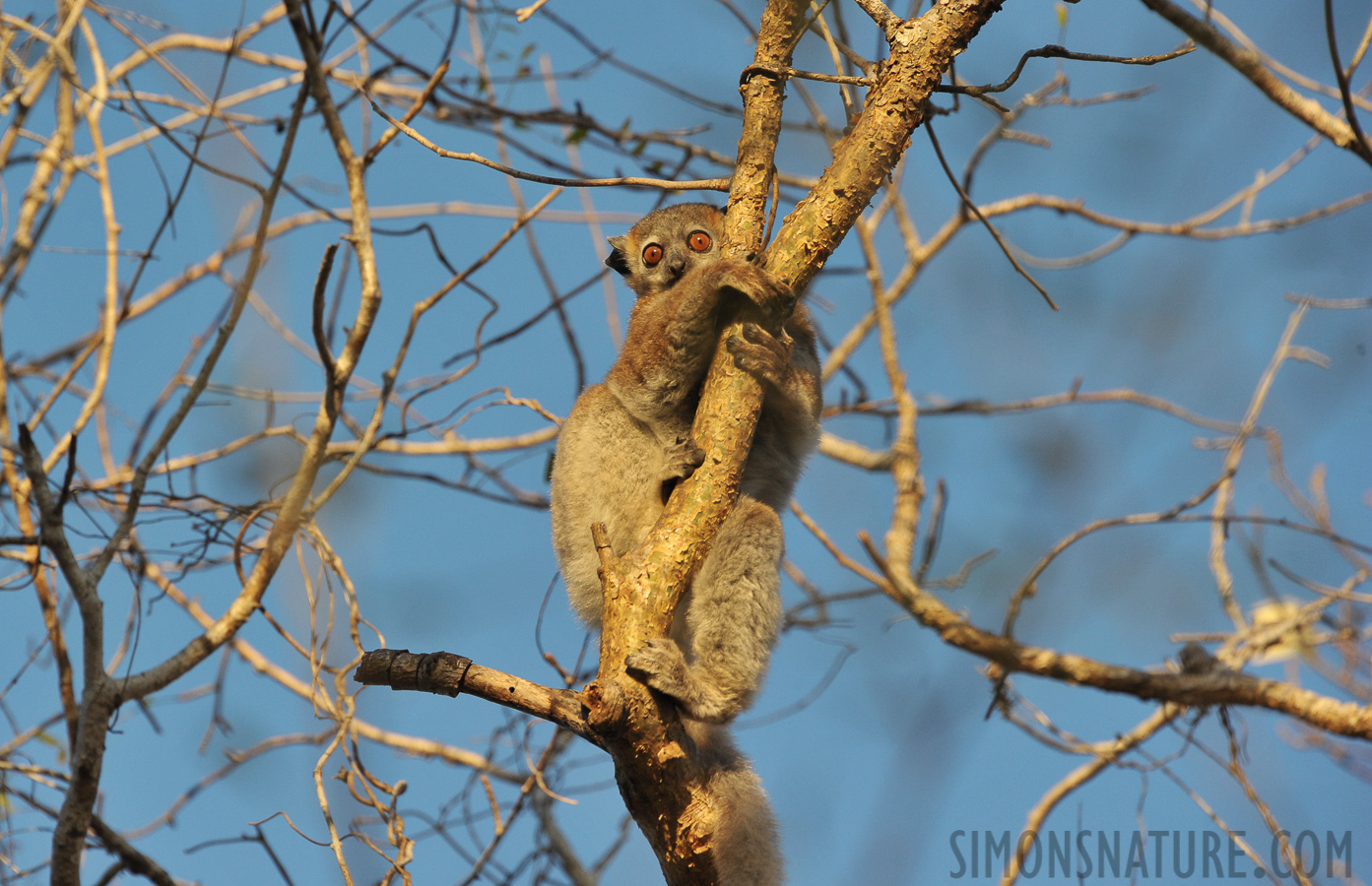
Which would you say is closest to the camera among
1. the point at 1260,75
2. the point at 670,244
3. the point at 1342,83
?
the point at 1342,83

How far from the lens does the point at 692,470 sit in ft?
12.2

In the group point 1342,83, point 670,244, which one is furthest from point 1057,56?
point 670,244

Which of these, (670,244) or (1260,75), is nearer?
(1260,75)

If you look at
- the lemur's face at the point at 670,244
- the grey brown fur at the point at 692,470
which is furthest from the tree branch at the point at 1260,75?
the lemur's face at the point at 670,244

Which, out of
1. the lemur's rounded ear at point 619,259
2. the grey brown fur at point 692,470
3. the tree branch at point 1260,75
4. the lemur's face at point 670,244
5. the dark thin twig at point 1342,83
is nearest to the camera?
the dark thin twig at point 1342,83

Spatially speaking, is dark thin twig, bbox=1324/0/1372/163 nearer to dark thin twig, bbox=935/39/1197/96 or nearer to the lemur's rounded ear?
dark thin twig, bbox=935/39/1197/96

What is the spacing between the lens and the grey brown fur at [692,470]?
3809 mm

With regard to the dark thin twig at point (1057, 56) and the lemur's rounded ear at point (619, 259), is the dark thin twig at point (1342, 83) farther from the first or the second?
the lemur's rounded ear at point (619, 259)

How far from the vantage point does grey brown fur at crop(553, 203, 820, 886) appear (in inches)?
150

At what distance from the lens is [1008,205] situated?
788 centimetres

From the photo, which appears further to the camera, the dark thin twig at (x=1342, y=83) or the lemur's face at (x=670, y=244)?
the lemur's face at (x=670, y=244)

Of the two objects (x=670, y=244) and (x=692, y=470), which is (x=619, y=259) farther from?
(x=692, y=470)

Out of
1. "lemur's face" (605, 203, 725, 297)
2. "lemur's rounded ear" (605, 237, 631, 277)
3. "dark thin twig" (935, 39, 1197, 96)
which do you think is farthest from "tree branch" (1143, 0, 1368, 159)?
"lemur's rounded ear" (605, 237, 631, 277)

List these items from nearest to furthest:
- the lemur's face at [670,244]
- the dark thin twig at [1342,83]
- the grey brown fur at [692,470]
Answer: the dark thin twig at [1342,83]
the grey brown fur at [692,470]
the lemur's face at [670,244]
